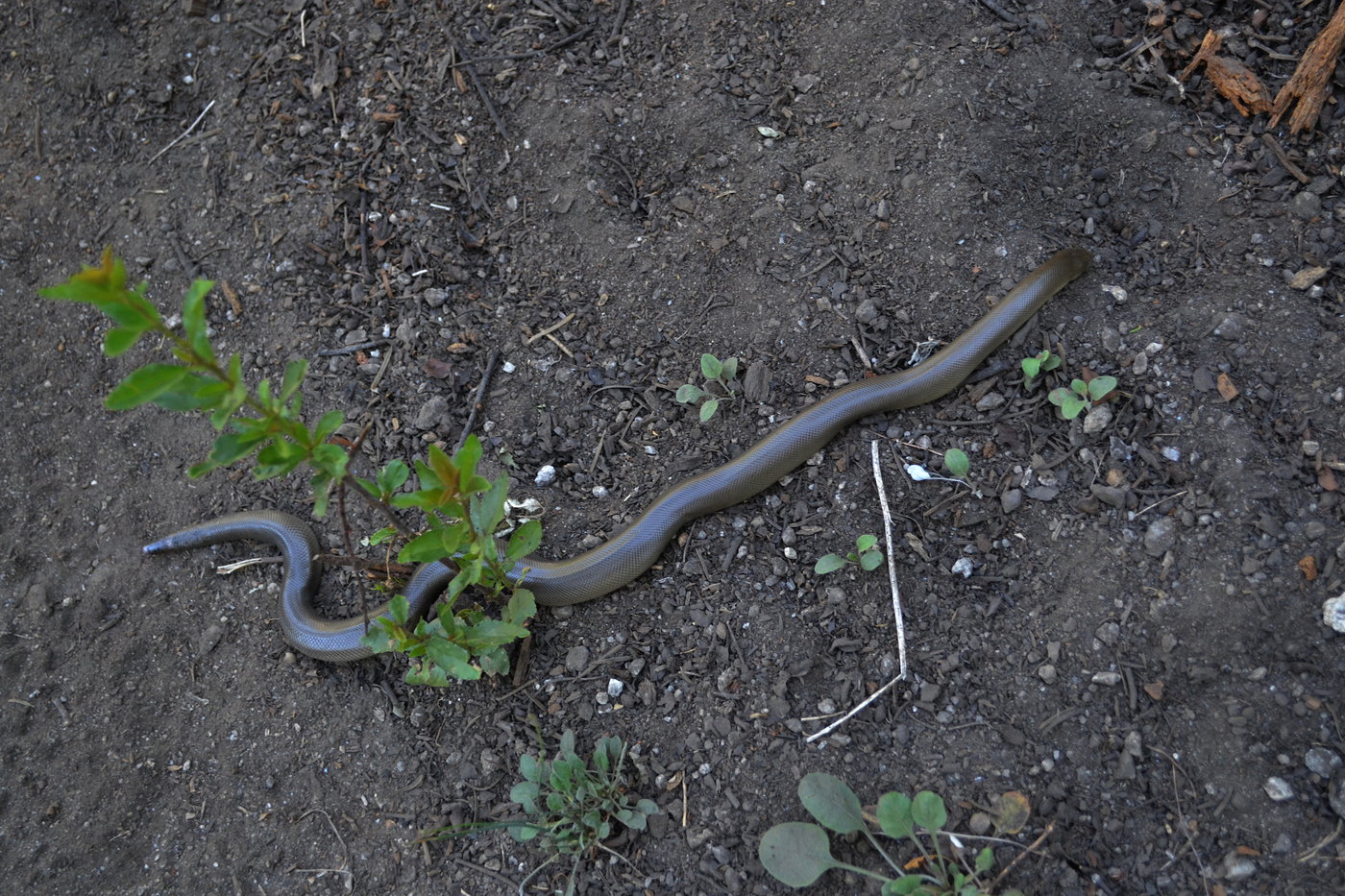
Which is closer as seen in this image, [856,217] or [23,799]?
[23,799]

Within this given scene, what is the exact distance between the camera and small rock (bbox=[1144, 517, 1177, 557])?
337 cm

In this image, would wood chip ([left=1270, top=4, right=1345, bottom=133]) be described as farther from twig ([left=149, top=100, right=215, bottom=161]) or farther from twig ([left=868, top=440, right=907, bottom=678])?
twig ([left=149, top=100, right=215, bottom=161])

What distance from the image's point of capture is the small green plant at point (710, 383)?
3953 millimetres

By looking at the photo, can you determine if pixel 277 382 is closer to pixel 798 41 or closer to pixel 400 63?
pixel 400 63

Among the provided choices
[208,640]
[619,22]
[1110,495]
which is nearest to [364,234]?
[619,22]

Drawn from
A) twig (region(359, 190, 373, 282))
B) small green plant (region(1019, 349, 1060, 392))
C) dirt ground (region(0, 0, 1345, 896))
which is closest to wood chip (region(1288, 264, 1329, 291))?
dirt ground (region(0, 0, 1345, 896))

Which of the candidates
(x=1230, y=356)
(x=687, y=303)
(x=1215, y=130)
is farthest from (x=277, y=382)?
(x=1215, y=130)

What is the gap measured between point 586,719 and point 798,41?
3.67 metres

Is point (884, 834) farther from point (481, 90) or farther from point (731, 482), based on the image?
point (481, 90)

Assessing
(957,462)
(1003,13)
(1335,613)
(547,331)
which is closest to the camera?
(1335,613)

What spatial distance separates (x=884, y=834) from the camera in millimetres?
3025

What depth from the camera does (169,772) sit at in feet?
12.5

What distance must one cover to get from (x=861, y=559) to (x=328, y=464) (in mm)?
2101

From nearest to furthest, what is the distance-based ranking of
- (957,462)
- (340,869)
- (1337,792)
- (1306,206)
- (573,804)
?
(1337,792)
(573,804)
(340,869)
(957,462)
(1306,206)
